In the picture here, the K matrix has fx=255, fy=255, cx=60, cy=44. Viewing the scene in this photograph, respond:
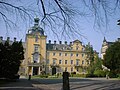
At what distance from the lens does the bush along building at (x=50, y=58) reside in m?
83.6

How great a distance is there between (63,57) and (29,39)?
13844mm

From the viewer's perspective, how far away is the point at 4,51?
3828 cm

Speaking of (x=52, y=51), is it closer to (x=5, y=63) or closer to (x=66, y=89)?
(x=5, y=63)

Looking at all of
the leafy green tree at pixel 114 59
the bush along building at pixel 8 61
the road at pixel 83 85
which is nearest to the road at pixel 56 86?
the road at pixel 83 85

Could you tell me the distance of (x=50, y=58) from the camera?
88.5 meters

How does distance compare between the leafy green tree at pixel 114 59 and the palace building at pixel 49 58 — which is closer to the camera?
the leafy green tree at pixel 114 59

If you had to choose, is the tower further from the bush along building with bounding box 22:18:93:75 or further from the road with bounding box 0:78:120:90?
→ the road with bounding box 0:78:120:90

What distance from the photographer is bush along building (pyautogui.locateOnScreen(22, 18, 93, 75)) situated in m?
83.6

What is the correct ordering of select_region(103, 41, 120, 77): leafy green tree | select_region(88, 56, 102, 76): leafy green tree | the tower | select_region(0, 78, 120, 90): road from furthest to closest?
the tower
select_region(88, 56, 102, 76): leafy green tree
select_region(103, 41, 120, 77): leafy green tree
select_region(0, 78, 120, 90): road

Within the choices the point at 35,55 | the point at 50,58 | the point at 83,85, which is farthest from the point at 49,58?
the point at 83,85

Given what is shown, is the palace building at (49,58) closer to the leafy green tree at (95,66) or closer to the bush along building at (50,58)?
the bush along building at (50,58)

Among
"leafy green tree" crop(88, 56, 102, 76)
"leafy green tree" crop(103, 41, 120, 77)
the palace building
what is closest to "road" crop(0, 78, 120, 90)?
"leafy green tree" crop(103, 41, 120, 77)

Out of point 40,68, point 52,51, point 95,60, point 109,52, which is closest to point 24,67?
point 40,68

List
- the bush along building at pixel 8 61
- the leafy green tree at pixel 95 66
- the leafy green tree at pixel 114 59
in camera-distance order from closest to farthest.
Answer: the bush along building at pixel 8 61 → the leafy green tree at pixel 114 59 → the leafy green tree at pixel 95 66
